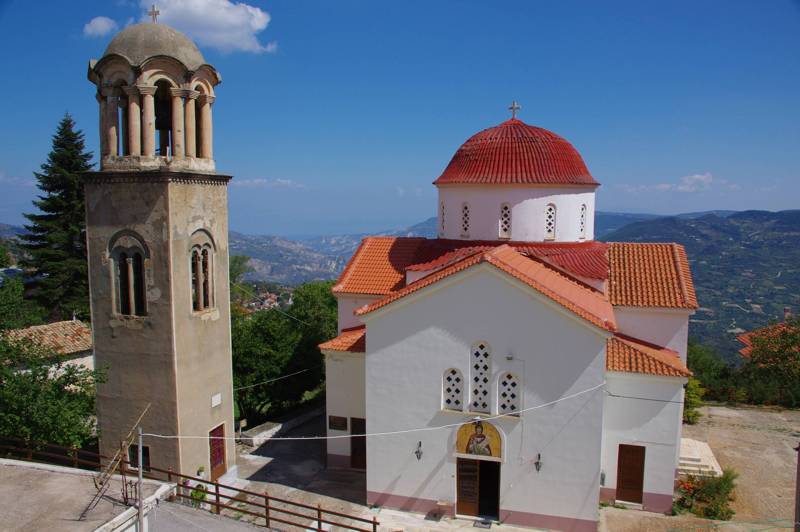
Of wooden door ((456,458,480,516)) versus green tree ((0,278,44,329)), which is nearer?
green tree ((0,278,44,329))

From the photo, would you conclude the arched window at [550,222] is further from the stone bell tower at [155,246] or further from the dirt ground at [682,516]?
the stone bell tower at [155,246]

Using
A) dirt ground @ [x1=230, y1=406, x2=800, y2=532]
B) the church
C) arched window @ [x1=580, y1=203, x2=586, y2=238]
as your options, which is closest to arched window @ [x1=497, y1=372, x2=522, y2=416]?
the church

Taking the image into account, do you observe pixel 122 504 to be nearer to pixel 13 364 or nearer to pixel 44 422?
pixel 44 422

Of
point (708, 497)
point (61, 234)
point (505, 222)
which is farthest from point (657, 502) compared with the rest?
point (61, 234)

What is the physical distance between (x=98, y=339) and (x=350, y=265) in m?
7.80

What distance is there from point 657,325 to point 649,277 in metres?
1.56

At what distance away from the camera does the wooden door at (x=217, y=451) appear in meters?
14.2

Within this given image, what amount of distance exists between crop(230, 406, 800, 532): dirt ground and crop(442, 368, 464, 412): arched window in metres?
2.67

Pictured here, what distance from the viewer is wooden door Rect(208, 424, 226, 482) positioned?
1420cm

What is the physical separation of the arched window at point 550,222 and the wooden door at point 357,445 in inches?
296

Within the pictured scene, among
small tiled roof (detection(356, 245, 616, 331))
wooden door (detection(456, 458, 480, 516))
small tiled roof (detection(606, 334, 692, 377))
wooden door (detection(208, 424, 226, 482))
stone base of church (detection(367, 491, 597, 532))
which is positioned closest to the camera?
small tiled roof (detection(356, 245, 616, 331))

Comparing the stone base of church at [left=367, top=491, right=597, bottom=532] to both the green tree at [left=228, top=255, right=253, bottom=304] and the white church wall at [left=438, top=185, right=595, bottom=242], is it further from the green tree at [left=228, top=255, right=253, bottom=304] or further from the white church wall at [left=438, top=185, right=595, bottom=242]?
the green tree at [left=228, top=255, right=253, bottom=304]

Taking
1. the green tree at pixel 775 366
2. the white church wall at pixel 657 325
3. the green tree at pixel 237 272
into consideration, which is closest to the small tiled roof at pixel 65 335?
the white church wall at pixel 657 325

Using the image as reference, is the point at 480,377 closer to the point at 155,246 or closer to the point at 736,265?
the point at 155,246
